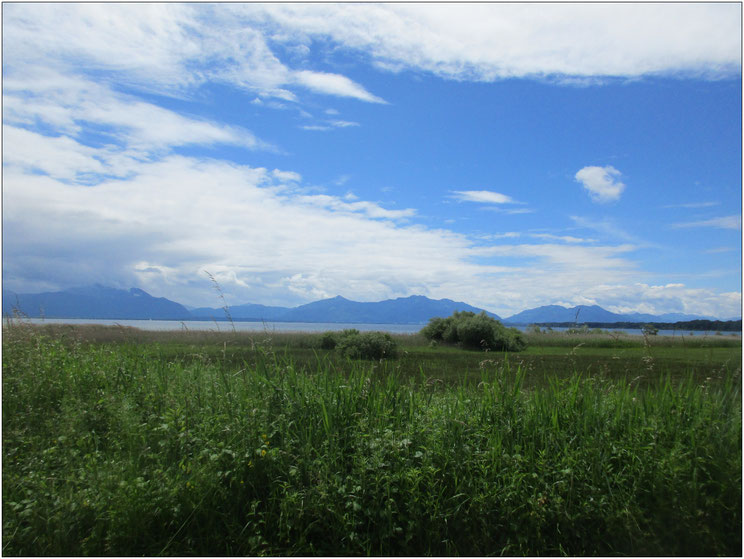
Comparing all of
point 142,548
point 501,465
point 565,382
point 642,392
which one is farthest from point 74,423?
point 642,392

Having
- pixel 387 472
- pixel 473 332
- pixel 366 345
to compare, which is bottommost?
pixel 387 472

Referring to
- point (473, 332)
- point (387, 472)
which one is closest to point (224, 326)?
point (387, 472)

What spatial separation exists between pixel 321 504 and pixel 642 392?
10.8 feet

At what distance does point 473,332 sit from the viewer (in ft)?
41.5

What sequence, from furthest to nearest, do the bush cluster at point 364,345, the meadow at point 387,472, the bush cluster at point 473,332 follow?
the bush cluster at point 473,332, the bush cluster at point 364,345, the meadow at point 387,472

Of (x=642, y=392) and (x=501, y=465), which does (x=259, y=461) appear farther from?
(x=642, y=392)

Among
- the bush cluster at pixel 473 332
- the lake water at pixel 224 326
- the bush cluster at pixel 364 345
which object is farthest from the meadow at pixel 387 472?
the bush cluster at pixel 473 332

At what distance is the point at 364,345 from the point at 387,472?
6040 mm

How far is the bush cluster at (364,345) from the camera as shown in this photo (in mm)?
8903

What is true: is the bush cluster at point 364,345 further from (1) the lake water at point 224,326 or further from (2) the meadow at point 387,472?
(2) the meadow at point 387,472

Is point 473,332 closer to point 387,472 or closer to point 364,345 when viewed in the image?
point 364,345

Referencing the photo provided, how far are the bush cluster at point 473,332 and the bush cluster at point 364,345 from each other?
9.66 feet

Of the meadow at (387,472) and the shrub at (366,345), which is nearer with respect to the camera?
the meadow at (387,472)

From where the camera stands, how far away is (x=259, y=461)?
140 inches
